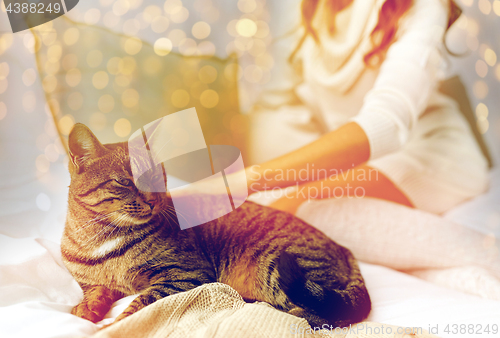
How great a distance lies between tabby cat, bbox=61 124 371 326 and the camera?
1.67ft

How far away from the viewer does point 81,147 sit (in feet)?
1.68

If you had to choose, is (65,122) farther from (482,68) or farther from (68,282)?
(482,68)

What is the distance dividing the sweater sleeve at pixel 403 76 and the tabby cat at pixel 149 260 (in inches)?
13.7

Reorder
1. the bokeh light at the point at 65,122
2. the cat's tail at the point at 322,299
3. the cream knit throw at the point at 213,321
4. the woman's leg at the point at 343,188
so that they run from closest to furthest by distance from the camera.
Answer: the cream knit throw at the point at 213,321 < the cat's tail at the point at 322,299 < the bokeh light at the point at 65,122 < the woman's leg at the point at 343,188

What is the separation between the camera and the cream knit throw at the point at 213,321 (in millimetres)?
391

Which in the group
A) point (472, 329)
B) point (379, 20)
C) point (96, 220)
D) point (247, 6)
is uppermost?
point (247, 6)

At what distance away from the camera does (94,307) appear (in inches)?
18.9

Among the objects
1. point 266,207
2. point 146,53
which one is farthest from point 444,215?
point 146,53

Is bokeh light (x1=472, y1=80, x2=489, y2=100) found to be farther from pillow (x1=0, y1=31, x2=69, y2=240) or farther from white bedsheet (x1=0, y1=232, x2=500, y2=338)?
pillow (x1=0, y1=31, x2=69, y2=240)

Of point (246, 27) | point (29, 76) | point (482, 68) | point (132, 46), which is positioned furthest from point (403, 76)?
point (29, 76)

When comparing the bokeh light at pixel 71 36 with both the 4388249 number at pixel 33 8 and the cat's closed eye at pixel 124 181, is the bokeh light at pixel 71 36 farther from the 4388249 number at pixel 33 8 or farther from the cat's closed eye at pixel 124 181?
the cat's closed eye at pixel 124 181

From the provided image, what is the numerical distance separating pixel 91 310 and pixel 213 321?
218mm

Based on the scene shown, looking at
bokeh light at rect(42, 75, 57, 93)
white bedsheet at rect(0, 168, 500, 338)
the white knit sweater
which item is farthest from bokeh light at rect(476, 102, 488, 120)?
bokeh light at rect(42, 75, 57, 93)

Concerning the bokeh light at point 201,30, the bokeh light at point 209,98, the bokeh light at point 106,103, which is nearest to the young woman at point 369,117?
the bokeh light at point 209,98
